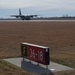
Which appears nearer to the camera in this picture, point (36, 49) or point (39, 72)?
point (39, 72)

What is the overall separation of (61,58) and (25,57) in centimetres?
184

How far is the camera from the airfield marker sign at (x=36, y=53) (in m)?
9.65

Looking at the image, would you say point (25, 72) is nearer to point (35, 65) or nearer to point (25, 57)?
point (35, 65)

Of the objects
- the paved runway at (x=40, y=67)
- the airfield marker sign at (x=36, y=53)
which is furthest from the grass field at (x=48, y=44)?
Answer: the airfield marker sign at (x=36, y=53)

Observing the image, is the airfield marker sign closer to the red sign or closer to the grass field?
the red sign

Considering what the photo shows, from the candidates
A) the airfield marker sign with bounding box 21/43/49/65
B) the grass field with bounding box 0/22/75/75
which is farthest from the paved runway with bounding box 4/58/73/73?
the grass field with bounding box 0/22/75/75

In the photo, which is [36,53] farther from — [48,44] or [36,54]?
[48,44]

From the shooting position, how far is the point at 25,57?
11.9 m

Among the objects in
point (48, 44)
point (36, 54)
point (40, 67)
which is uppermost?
point (36, 54)

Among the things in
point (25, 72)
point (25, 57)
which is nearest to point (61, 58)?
point (25, 57)

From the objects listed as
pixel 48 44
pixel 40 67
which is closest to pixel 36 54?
pixel 40 67

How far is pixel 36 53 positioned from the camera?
10523mm

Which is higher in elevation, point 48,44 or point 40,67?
point 40,67

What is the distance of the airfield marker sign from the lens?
965 centimetres
